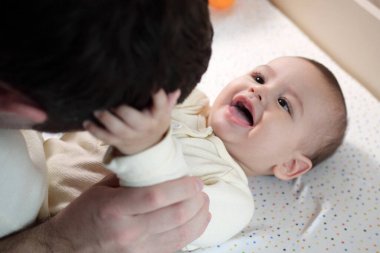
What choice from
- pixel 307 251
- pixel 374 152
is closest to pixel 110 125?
pixel 307 251

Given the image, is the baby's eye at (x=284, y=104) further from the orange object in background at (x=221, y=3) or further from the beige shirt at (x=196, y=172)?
the orange object in background at (x=221, y=3)

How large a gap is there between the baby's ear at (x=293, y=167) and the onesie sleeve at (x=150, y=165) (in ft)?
1.48

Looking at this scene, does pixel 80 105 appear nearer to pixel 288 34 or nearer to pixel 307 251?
pixel 307 251

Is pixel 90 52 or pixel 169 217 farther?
pixel 169 217

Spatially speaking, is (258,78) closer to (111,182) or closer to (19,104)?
(111,182)

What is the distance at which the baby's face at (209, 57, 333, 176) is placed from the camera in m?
1.08

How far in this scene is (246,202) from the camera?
1.00 m

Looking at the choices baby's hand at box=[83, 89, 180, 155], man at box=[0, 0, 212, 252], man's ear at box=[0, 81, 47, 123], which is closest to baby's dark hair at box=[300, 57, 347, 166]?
man at box=[0, 0, 212, 252]

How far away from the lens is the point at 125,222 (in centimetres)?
73

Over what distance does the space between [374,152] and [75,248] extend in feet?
2.74

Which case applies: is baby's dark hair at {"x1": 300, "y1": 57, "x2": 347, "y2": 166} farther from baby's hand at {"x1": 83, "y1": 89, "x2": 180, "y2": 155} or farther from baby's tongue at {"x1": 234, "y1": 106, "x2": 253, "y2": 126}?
baby's hand at {"x1": 83, "y1": 89, "x2": 180, "y2": 155}

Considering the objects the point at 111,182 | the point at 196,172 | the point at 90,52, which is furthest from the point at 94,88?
the point at 196,172

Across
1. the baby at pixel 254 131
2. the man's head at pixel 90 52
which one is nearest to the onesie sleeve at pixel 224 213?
the baby at pixel 254 131

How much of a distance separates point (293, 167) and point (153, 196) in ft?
1.71
